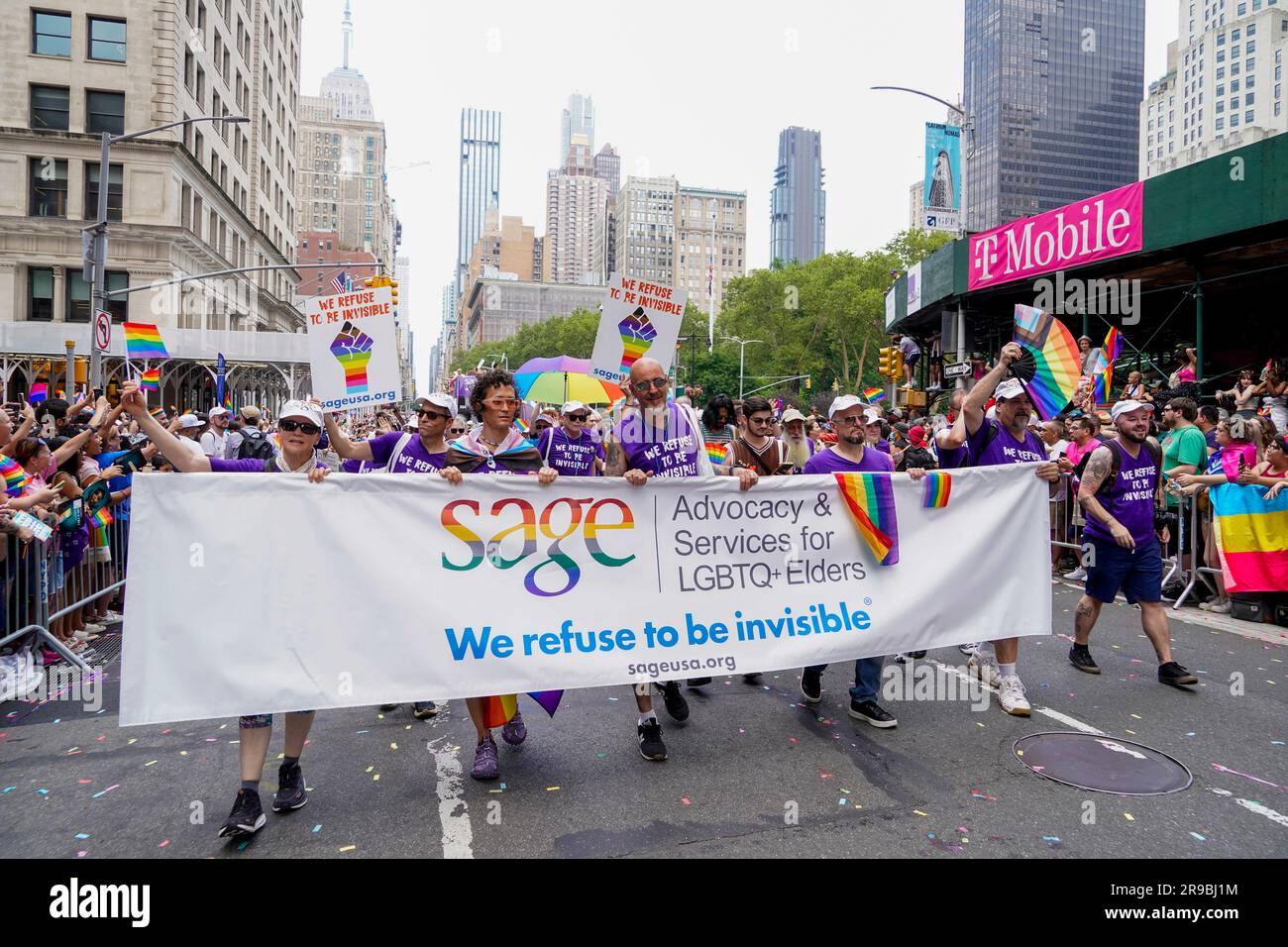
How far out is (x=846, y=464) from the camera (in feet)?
17.4

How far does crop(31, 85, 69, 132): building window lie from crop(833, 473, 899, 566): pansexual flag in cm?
4567

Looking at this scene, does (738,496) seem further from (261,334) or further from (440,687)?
(261,334)

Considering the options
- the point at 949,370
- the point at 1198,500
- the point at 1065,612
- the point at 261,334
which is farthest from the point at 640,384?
the point at 261,334

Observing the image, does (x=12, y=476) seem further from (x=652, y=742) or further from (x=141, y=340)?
(x=141, y=340)

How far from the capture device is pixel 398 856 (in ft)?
11.3

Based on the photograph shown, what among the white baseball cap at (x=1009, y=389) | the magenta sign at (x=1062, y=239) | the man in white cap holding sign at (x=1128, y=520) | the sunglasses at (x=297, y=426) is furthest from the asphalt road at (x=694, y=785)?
the magenta sign at (x=1062, y=239)

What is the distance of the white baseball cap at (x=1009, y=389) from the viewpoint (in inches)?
219

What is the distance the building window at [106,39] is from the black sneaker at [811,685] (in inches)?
1802

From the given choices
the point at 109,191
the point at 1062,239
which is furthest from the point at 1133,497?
the point at 109,191

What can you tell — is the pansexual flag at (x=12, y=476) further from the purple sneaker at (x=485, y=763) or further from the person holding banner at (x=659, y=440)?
the person holding banner at (x=659, y=440)

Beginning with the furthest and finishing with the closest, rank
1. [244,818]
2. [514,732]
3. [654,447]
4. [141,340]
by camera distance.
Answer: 1. [141,340]
2. [654,447]
3. [514,732]
4. [244,818]

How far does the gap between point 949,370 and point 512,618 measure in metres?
18.4

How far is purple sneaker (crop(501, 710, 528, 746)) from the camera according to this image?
15.6 ft
